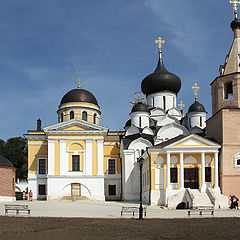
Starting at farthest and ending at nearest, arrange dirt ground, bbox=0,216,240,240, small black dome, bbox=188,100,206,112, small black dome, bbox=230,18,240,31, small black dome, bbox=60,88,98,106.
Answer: small black dome, bbox=60,88,98,106
small black dome, bbox=188,100,206,112
small black dome, bbox=230,18,240,31
dirt ground, bbox=0,216,240,240

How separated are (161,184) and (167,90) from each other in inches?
689

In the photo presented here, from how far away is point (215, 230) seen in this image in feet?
51.4

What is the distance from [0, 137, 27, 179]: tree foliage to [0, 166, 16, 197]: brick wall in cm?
3162

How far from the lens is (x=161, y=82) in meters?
48.5

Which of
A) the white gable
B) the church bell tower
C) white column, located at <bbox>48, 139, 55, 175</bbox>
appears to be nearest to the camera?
the church bell tower

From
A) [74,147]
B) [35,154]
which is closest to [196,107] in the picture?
[74,147]

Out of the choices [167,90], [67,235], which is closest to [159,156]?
[167,90]

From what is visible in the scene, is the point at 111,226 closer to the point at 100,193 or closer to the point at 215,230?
the point at 215,230

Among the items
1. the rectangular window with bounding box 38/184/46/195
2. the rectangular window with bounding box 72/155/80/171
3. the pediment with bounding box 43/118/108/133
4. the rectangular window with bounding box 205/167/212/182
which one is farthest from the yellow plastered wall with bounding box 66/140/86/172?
the rectangular window with bounding box 205/167/212/182

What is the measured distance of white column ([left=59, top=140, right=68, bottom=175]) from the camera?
4203 cm

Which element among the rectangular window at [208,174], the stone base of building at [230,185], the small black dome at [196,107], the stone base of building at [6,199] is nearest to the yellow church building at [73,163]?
the stone base of building at [6,199]

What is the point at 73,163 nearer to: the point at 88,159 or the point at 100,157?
the point at 88,159

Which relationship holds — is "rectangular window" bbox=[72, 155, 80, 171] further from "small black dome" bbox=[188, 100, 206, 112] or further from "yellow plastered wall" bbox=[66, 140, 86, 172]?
"small black dome" bbox=[188, 100, 206, 112]

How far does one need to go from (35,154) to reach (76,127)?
5409 mm
